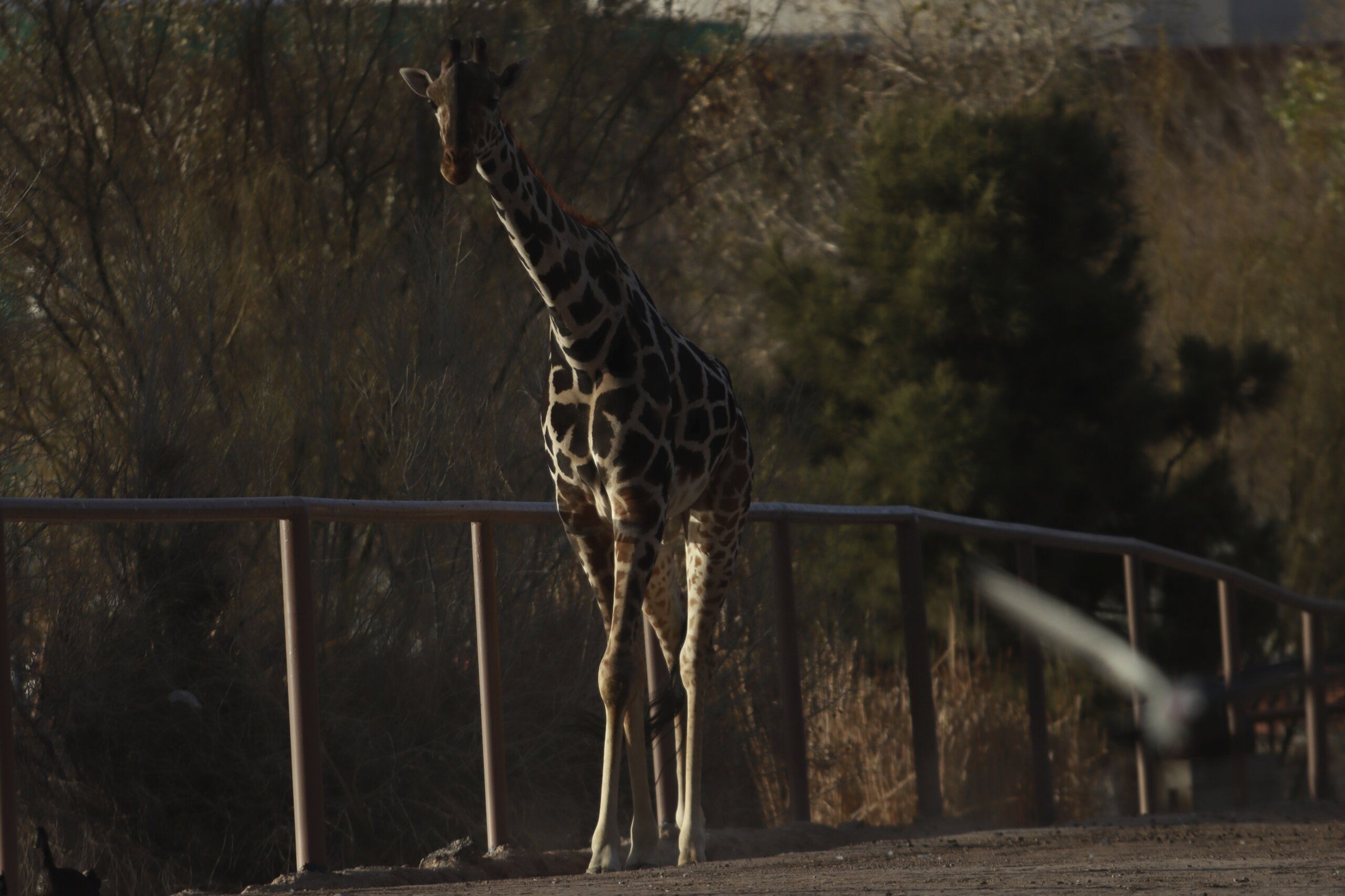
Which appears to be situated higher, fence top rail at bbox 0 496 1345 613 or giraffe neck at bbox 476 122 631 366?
giraffe neck at bbox 476 122 631 366

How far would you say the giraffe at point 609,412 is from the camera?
5078 millimetres

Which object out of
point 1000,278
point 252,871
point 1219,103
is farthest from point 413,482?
point 1219,103

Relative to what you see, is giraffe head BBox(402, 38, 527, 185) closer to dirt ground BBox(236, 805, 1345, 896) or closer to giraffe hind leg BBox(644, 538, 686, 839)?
giraffe hind leg BBox(644, 538, 686, 839)

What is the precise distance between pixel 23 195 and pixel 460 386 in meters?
2.40

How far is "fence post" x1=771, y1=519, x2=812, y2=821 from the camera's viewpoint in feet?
21.6

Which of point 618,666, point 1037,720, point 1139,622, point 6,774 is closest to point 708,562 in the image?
point 618,666

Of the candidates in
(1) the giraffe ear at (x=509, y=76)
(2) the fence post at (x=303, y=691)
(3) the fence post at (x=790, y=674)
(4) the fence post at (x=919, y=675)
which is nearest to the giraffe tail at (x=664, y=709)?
(3) the fence post at (x=790, y=674)

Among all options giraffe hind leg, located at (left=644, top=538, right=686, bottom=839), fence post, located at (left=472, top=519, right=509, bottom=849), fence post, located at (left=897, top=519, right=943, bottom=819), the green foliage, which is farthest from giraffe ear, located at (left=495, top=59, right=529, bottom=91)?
the green foliage

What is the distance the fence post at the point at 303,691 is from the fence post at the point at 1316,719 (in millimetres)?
5932

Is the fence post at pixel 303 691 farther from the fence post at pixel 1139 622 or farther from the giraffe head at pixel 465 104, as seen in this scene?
the fence post at pixel 1139 622

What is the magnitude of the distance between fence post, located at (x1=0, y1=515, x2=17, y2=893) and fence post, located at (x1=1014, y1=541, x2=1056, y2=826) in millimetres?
4709

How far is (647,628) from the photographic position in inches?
249

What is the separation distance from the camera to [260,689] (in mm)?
8117

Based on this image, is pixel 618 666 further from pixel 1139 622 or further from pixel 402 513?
pixel 1139 622
